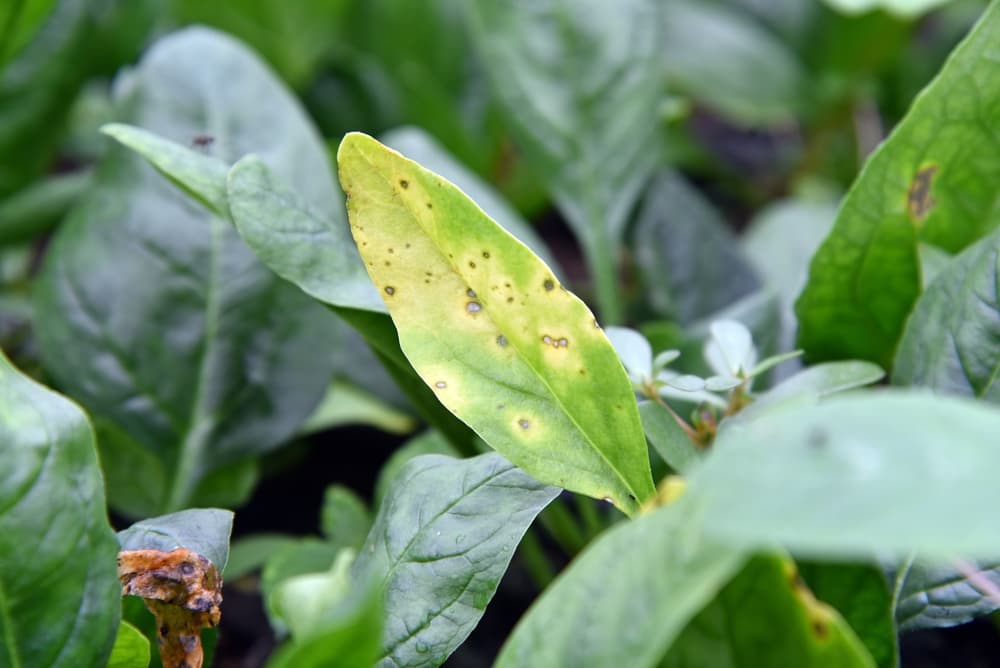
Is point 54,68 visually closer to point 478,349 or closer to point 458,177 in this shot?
point 458,177

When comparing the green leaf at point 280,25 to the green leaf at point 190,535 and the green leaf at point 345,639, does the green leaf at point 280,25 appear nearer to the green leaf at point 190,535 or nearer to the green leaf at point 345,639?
the green leaf at point 190,535

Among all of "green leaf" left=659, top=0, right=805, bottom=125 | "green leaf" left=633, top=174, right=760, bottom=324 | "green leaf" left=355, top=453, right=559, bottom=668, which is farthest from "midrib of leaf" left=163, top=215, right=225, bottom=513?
"green leaf" left=659, top=0, right=805, bottom=125

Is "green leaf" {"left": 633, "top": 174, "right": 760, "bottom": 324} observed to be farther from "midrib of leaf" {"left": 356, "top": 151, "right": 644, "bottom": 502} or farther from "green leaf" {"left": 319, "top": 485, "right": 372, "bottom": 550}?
"midrib of leaf" {"left": 356, "top": 151, "right": 644, "bottom": 502}

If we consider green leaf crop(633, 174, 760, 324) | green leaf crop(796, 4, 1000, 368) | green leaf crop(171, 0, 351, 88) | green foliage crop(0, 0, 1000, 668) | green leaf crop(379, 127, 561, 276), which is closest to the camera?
green foliage crop(0, 0, 1000, 668)

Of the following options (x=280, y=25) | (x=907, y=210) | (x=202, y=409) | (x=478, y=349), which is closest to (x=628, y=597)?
(x=478, y=349)

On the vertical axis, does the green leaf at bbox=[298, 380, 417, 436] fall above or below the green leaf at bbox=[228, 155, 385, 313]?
below

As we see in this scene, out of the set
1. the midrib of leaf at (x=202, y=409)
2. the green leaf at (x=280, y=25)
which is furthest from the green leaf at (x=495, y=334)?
the green leaf at (x=280, y=25)

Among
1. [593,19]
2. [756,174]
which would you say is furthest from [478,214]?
[756,174]
